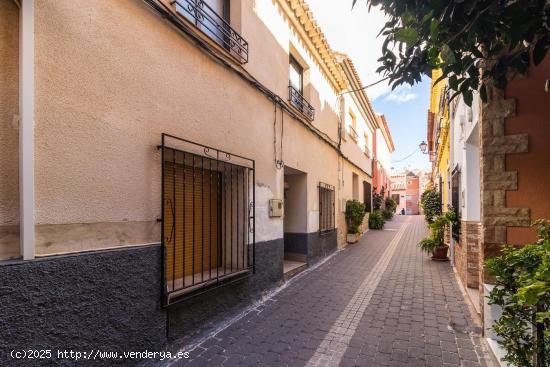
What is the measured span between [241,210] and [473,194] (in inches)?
156

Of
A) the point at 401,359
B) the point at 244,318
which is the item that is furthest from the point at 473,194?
the point at 244,318

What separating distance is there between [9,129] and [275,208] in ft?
13.2

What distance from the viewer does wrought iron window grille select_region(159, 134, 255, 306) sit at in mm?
4004

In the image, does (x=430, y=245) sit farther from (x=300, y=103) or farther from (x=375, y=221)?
(x=375, y=221)

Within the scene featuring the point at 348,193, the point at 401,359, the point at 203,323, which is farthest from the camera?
the point at 348,193

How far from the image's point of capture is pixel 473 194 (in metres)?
5.18

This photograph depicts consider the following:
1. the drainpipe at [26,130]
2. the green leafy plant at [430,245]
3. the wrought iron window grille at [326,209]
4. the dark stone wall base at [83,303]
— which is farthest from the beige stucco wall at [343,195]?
the drainpipe at [26,130]

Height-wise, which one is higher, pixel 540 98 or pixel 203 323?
pixel 540 98

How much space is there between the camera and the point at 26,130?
2189 mm

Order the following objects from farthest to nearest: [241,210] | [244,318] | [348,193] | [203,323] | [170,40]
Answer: [348,193] < [241,210] < [244,318] < [203,323] < [170,40]

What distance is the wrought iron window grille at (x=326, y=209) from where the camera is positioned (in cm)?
844

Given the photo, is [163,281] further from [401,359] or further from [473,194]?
[473,194]

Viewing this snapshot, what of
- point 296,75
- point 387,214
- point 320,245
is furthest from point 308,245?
point 387,214

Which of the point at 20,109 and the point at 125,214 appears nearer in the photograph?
Result: the point at 20,109
